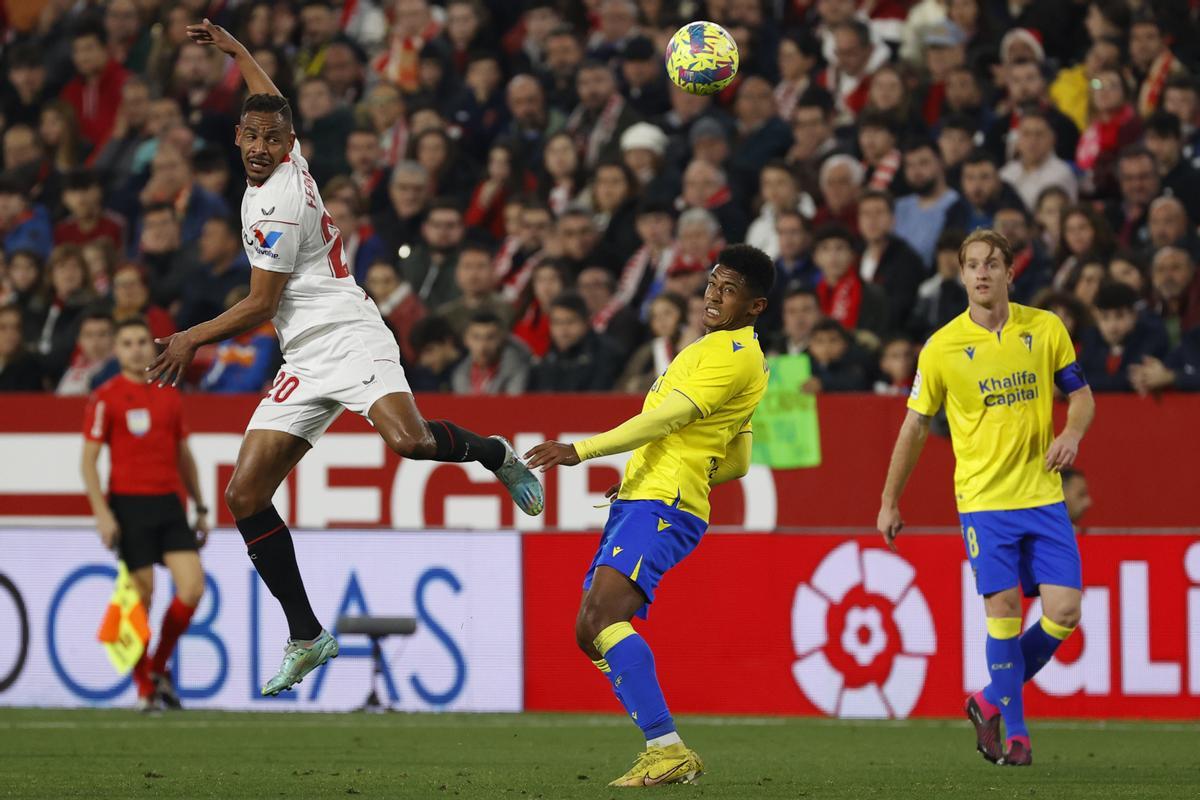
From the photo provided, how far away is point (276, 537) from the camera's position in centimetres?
869

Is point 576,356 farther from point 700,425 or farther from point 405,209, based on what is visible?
point 700,425

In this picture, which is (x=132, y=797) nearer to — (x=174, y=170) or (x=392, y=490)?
(x=392, y=490)

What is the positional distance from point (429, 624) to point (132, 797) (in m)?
5.11

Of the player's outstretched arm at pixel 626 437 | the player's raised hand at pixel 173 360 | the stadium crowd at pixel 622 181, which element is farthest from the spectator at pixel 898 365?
the player's raised hand at pixel 173 360

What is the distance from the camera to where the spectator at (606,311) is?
1495cm

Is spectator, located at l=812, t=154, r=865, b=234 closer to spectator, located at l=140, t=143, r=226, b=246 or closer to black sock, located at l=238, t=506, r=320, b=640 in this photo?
spectator, located at l=140, t=143, r=226, b=246

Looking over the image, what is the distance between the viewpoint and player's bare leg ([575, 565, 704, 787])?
807cm

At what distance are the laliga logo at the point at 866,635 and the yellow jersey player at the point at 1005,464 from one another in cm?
307

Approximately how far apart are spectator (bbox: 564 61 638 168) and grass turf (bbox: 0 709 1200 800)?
616 cm

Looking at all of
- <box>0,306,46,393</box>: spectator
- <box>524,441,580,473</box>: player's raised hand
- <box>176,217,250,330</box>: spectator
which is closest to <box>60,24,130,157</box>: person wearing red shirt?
<box>176,217,250,330</box>: spectator

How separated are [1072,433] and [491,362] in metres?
6.51

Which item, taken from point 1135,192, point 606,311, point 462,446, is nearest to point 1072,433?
point 462,446

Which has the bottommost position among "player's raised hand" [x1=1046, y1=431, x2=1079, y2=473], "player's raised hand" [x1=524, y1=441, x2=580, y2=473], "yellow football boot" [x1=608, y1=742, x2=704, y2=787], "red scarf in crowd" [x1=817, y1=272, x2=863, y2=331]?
"yellow football boot" [x1=608, y1=742, x2=704, y2=787]

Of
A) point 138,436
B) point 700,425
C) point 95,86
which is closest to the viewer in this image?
point 700,425
